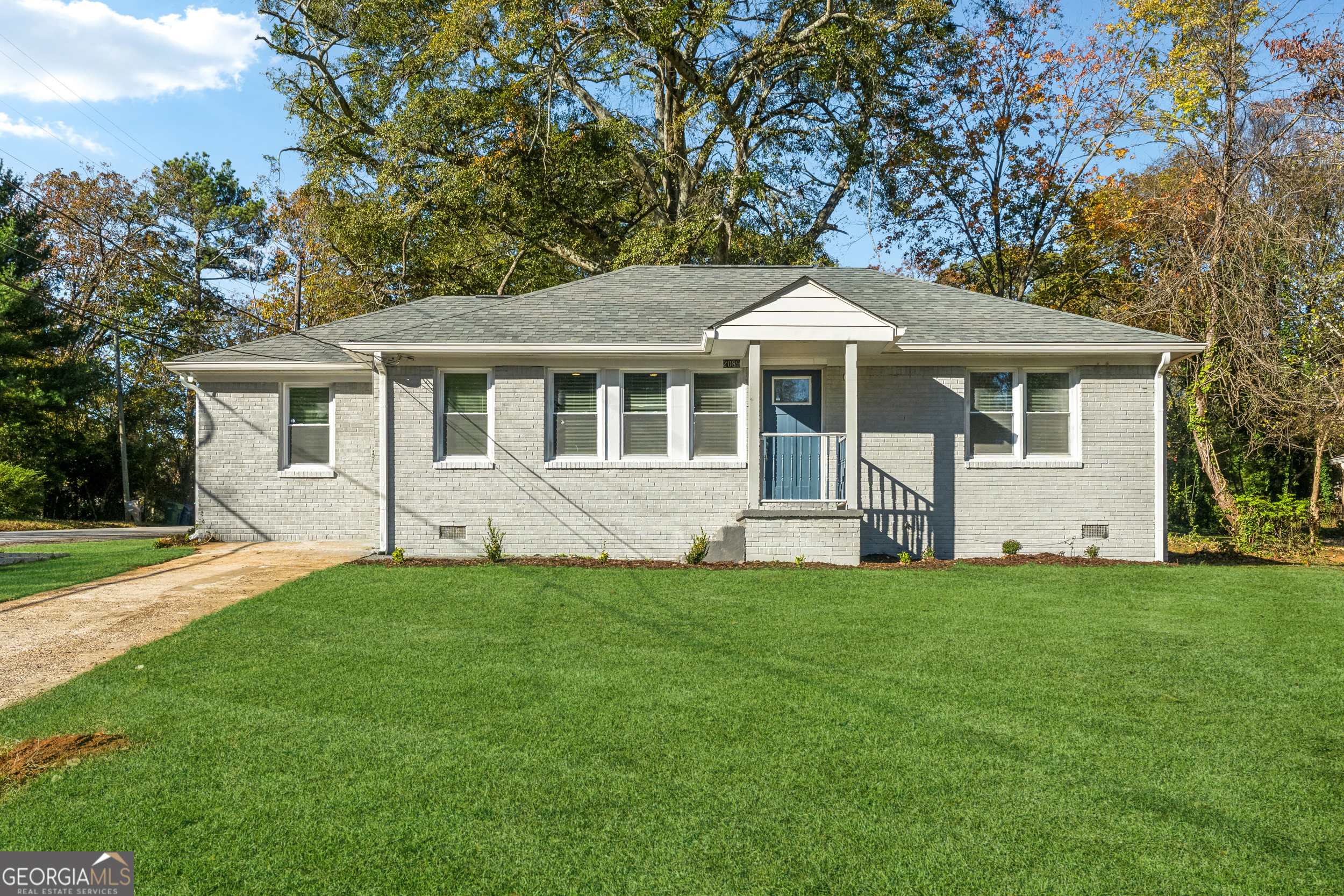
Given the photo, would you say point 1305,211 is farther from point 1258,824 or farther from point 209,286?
point 209,286

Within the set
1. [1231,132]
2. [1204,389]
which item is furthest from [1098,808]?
[1231,132]

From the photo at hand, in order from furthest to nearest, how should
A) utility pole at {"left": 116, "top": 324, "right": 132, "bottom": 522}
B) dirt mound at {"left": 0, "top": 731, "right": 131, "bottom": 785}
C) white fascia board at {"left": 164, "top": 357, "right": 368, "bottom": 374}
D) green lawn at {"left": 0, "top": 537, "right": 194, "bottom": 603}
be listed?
utility pole at {"left": 116, "top": 324, "right": 132, "bottom": 522} → white fascia board at {"left": 164, "top": 357, "right": 368, "bottom": 374} → green lawn at {"left": 0, "top": 537, "right": 194, "bottom": 603} → dirt mound at {"left": 0, "top": 731, "right": 131, "bottom": 785}

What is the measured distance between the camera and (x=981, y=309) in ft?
46.1

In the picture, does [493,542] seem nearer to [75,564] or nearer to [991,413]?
[75,564]

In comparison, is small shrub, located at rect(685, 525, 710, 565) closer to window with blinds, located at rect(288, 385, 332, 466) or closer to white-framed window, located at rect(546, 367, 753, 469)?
white-framed window, located at rect(546, 367, 753, 469)

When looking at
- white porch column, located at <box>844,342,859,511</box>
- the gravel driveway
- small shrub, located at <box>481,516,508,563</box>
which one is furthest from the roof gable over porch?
the gravel driveway

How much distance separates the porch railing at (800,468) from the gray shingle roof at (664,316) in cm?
195

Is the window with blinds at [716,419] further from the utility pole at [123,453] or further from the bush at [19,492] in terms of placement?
the utility pole at [123,453]

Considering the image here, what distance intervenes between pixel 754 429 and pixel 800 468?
0.99 meters

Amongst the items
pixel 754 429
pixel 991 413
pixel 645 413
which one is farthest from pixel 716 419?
pixel 991 413

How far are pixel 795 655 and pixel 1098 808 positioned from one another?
2897 mm

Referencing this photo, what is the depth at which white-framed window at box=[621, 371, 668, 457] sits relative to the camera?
41.7 ft

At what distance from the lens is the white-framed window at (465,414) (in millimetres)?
12609

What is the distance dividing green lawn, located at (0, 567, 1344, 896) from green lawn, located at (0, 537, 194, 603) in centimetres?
341
